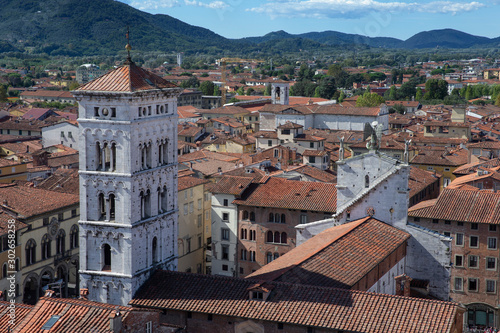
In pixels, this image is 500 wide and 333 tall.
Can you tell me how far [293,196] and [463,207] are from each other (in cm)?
1113

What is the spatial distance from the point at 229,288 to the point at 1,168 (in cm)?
3947

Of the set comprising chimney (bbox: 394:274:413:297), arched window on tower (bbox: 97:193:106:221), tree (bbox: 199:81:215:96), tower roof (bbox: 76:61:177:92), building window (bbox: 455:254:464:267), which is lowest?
building window (bbox: 455:254:464:267)

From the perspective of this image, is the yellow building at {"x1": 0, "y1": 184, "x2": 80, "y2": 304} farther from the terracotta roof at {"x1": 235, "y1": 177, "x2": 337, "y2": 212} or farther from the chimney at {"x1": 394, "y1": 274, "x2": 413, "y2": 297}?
the chimney at {"x1": 394, "y1": 274, "x2": 413, "y2": 297}

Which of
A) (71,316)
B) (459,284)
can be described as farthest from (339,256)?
(459,284)

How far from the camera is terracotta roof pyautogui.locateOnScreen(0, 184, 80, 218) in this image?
45594mm

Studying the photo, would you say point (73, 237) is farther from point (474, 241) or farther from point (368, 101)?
point (368, 101)

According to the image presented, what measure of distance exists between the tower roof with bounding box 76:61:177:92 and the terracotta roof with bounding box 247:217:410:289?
8.93 meters

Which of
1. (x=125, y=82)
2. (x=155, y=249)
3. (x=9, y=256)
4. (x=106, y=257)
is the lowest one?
(x=9, y=256)

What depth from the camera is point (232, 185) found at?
53.7 metres

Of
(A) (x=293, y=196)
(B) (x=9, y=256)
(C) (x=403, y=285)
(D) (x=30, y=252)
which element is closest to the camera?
(C) (x=403, y=285)

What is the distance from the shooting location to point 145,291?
30.2m

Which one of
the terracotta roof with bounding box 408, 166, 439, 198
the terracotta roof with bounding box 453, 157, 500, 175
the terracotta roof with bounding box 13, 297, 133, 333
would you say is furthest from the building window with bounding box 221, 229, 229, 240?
the terracotta roof with bounding box 13, 297, 133, 333

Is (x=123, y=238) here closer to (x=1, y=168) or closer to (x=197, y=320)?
(x=197, y=320)

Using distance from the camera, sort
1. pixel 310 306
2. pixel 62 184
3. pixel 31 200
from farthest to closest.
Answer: pixel 62 184
pixel 31 200
pixel 310 306
